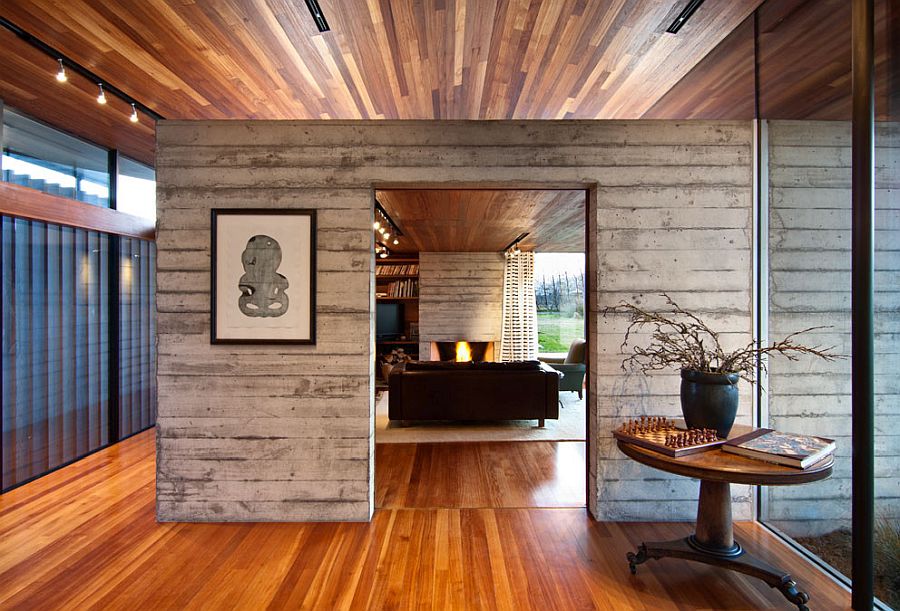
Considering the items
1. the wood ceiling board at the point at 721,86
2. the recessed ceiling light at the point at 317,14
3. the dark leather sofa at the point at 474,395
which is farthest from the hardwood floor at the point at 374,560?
the recessed ceiling light at the point at 317,14

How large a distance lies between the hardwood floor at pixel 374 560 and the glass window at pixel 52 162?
230 centimetres

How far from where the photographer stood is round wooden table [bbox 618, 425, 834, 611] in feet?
5.91

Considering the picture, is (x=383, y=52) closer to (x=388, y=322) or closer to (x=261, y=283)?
(x=261, y=283)

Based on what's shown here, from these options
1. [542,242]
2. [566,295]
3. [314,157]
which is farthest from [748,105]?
[566,295]

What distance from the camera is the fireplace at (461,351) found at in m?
8.38

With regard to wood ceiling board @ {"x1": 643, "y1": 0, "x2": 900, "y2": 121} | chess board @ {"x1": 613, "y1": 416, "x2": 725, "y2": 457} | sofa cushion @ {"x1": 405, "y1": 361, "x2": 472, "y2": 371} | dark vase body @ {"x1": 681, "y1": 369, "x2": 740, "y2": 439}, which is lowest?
sofa cushion @ {"x1": 405, "y1": 361, "x2": 472, "y2": 371}

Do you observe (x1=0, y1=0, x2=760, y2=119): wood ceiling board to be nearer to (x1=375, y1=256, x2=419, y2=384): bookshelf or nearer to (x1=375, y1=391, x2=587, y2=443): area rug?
(x1=375, y1=391, x2=587, y2=443): area rug

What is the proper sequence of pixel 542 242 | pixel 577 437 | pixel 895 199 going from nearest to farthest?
pixel 895 199
pixel 577 437
pixel 542 242

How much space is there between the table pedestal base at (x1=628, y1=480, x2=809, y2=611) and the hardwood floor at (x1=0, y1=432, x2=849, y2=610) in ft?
0.45

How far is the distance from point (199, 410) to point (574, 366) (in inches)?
187

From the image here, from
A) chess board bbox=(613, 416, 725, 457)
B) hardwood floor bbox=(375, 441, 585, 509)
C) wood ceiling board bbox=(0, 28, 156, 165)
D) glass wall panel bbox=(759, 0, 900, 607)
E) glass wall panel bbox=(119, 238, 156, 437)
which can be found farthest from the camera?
glass wall panel bbox=(119, 238, 156, 437)

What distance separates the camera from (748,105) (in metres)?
2.81

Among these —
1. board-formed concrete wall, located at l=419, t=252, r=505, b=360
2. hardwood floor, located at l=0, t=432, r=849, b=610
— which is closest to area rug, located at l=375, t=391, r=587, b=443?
hardwood floor, located at l=0, t=432, r=849, b=610

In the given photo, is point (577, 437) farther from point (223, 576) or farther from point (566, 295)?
point (566, 295)
